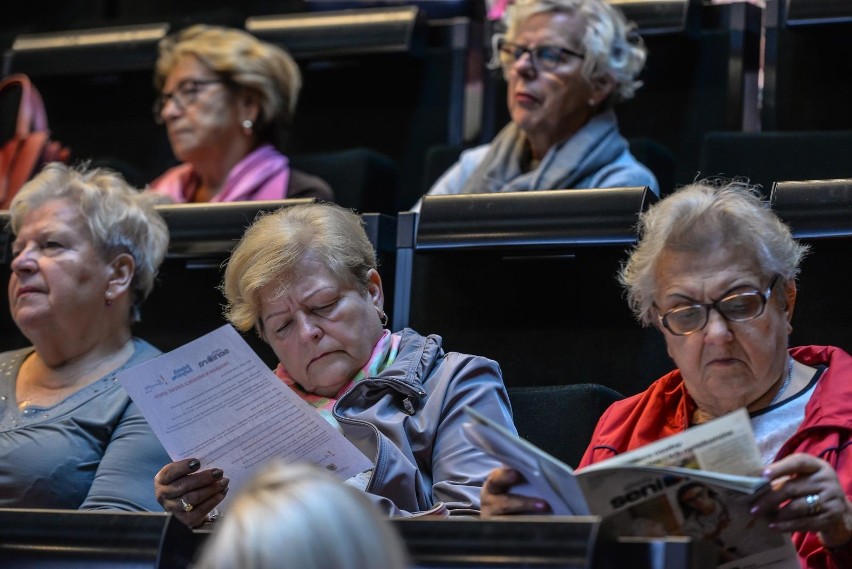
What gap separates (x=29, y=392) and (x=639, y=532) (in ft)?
4.66

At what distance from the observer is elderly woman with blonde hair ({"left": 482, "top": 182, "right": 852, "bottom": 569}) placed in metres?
1.73

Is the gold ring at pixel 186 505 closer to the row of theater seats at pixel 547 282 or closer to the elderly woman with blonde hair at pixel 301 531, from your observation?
the row of theater seats at pixel 547 282

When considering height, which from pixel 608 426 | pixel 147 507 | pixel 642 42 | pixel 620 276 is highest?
pixel 642 42

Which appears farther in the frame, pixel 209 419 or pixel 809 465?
pixel 209 419

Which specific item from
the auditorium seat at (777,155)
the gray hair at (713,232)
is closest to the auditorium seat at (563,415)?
the gray hair at (713,232)

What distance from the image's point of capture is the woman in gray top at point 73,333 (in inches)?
87.0

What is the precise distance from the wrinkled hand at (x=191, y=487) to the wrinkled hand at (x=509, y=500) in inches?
18.4

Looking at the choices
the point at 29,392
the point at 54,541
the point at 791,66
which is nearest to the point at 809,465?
the point at 54,541

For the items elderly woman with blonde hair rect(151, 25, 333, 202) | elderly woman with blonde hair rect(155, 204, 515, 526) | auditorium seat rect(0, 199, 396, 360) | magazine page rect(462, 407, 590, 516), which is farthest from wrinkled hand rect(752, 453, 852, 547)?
elderly woman with blonde hair rect(151, 25, 333, 202)

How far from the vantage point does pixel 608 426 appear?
191cm

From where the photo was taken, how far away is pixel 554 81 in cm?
286

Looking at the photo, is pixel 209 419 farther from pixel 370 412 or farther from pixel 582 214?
pixel 582 214

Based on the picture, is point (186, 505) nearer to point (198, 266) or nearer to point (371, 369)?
point (371, 369)

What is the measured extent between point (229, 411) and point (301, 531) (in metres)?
0.94
